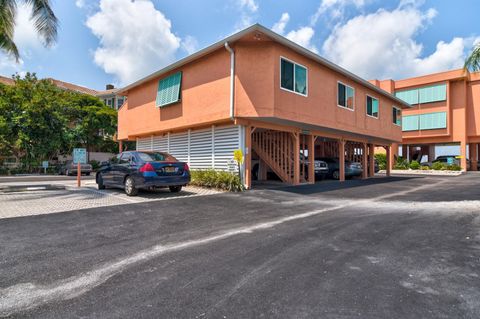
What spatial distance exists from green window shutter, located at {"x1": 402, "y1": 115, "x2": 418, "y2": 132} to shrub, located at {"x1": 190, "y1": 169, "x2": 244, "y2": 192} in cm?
2766

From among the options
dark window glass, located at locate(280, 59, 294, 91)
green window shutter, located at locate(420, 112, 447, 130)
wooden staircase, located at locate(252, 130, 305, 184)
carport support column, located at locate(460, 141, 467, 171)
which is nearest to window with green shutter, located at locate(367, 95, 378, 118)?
wooden staircase, located at locate(252, 130, 305, 184)

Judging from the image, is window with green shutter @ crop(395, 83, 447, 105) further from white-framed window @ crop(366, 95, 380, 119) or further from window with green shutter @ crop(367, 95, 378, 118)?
window with green shutter @ crop(367, 95, 378, 118)

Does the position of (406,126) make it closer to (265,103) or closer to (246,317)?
(265,103)

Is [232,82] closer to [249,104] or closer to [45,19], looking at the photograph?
[249,104]

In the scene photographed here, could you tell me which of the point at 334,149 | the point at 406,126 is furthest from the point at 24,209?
the point at 406,126

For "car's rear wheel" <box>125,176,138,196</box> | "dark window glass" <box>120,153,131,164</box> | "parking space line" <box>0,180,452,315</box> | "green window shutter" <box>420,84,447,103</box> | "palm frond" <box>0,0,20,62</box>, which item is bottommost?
"parking space line" <box>0,180,452,315</box>

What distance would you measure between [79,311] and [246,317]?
1.54m

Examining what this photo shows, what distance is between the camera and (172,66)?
46.4 ft

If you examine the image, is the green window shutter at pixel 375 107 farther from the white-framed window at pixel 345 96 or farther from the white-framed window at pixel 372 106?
the white-framed window at pixel 345 96

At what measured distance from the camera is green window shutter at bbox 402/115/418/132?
31122 millimetres

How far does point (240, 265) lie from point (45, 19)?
45.3ft

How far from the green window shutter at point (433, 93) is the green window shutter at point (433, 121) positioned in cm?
152

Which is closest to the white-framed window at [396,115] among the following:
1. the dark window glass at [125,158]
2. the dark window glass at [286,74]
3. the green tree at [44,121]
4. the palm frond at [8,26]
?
the dark window glass at [286,74]

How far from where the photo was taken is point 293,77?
1227 centimetres
